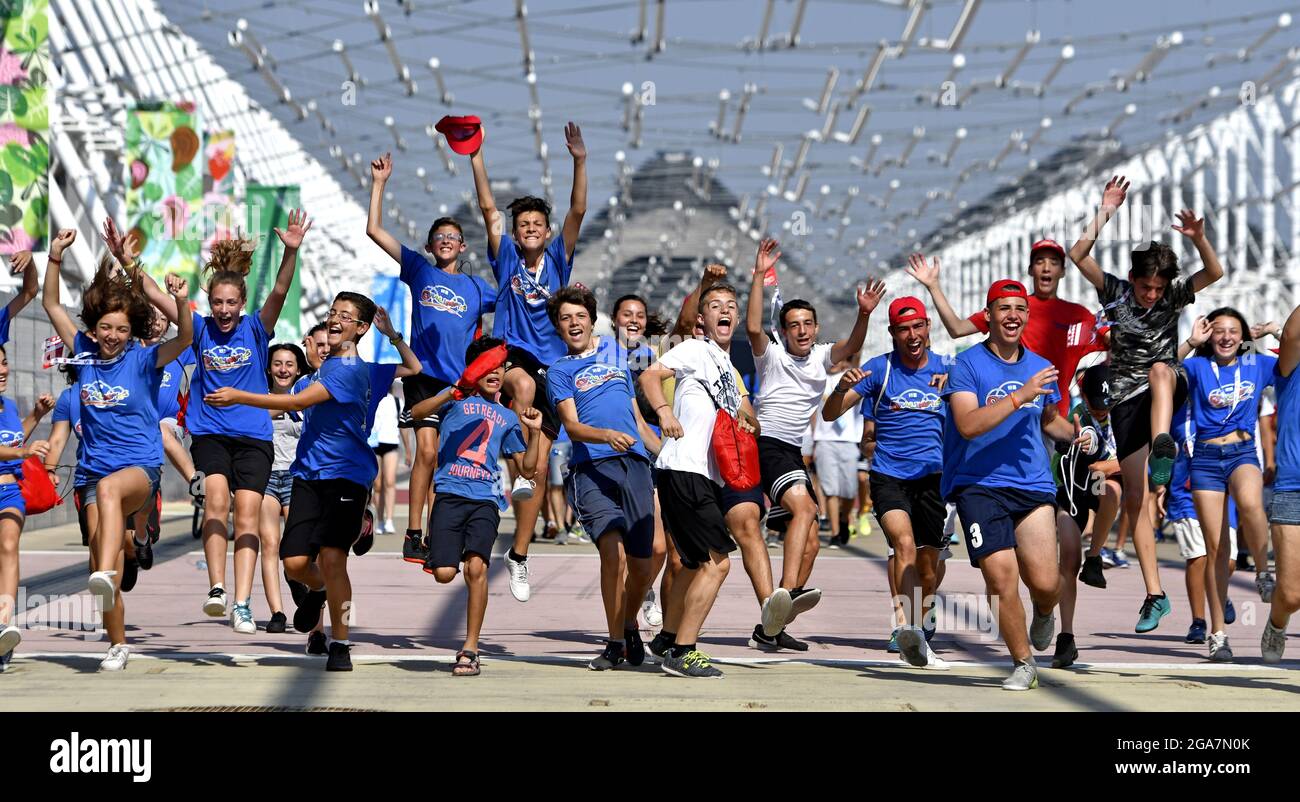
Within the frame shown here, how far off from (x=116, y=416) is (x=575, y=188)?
2.72m

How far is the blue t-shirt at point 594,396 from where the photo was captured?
26.8 feet

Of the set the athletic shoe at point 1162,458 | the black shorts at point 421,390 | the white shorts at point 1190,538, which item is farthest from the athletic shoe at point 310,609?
the white shorts at point 1190,538

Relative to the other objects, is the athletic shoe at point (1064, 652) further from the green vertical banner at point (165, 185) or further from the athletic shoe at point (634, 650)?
the green vertical banner at point (165, 185)

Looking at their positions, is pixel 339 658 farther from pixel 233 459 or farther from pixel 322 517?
pixel 233 459

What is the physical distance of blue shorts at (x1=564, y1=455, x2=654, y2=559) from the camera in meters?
8.15

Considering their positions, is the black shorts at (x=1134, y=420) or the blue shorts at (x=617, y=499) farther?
the black shorts at (x=1134, y=420)

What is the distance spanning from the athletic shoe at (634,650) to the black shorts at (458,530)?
0.90m

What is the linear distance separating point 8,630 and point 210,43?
2216cm

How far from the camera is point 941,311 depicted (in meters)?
8.94

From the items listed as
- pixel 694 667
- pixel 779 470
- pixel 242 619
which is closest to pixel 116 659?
pixel 242 619

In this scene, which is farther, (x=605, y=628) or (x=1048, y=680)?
(x=605, y=628)

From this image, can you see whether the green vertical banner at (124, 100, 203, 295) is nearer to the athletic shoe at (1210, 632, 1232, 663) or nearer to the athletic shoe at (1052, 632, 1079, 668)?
the athletic shoe at (1052, 632, 1079, 668)
